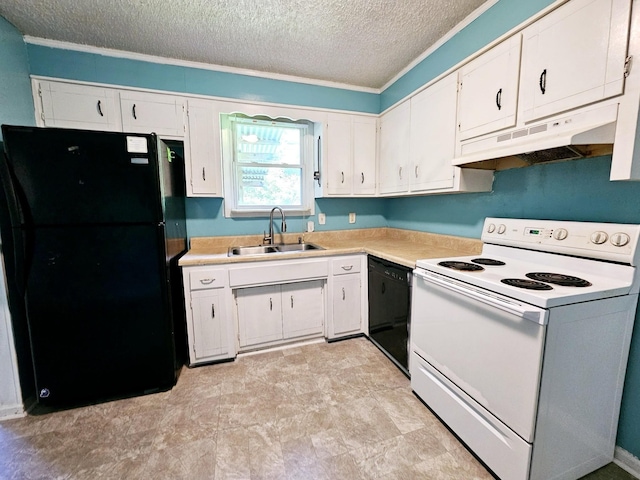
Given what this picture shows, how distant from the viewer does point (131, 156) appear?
1633 mm

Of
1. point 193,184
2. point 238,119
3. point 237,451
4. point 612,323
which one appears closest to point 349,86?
point 238,119

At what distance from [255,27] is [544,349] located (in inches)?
100

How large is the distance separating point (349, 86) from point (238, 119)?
48.8 inches

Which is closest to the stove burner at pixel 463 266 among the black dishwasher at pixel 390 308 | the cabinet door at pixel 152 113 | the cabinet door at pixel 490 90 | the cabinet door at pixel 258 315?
the black dishwasher at pixel 390 308

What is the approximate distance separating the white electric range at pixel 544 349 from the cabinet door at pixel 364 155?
1.56 meters

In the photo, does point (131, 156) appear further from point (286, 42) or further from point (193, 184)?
point (286, 42)

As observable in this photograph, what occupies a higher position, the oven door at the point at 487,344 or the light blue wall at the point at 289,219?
the light blue wall at the point at 289,219

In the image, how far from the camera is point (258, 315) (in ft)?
7.48

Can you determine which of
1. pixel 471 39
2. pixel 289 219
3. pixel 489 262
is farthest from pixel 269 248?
pixel 471 39

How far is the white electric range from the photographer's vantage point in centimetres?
104

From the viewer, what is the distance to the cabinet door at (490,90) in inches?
57.4

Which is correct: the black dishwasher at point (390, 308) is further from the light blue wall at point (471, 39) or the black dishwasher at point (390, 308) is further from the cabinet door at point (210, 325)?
the light blue wall at point (471, 39)

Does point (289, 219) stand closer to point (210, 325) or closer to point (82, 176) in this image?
point (210, 325)

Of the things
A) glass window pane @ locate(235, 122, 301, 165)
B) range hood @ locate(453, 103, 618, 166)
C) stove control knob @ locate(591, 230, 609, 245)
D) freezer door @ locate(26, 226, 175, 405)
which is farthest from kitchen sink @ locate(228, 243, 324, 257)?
stove control knob @ locate(591, 230, 609, 245)
